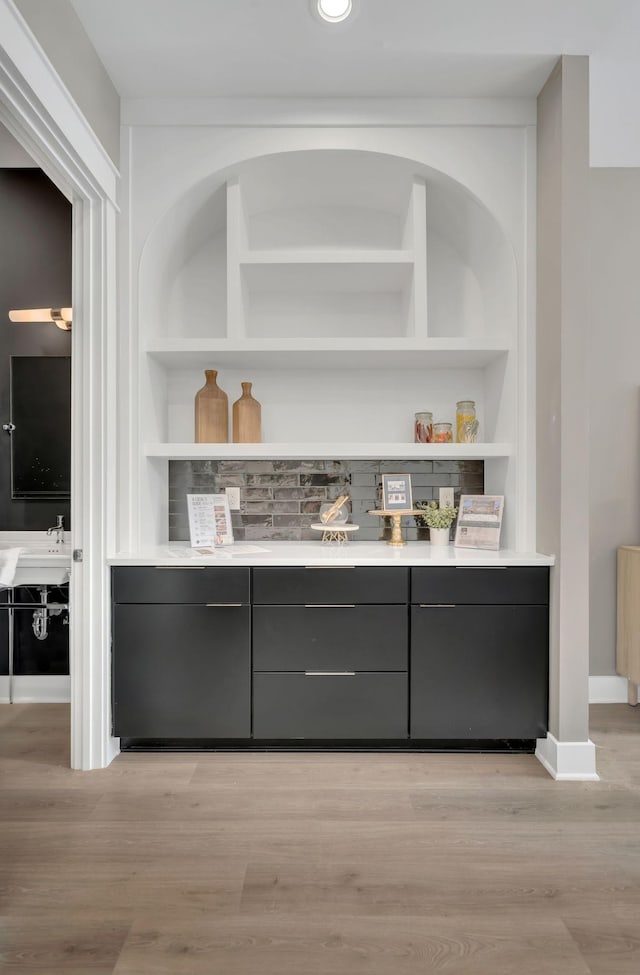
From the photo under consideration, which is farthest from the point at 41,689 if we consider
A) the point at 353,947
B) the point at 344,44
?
the point at 344,44

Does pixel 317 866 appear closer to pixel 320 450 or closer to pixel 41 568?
pixel 320 450

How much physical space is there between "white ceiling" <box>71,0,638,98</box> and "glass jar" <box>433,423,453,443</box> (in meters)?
1.45

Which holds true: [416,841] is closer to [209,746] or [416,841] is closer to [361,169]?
[209,746]

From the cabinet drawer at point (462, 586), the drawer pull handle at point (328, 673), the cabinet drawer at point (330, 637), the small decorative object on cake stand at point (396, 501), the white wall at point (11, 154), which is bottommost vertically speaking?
the drawer pull handle at point (328, 673)

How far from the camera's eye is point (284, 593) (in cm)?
243

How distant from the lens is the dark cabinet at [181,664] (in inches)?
95.5

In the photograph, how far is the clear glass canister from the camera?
2.83 meters

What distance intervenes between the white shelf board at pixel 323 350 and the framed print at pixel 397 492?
57 cm

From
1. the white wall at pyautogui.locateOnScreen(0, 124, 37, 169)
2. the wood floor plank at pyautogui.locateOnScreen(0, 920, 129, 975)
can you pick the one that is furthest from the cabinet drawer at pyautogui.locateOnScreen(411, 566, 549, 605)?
the white wall at pyautogui.locateOnScreen(0, 124, 37, 169)

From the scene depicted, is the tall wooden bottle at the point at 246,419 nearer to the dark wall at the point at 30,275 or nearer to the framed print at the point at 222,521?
the framed print at the point at 222,521

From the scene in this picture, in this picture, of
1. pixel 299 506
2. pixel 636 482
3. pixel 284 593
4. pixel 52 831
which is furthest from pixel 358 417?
pixel 52 831

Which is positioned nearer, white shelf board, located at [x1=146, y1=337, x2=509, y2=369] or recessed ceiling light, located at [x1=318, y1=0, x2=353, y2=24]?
recessed ceiling light, located at [x1=318, y1=0, x2=353, y2=24]

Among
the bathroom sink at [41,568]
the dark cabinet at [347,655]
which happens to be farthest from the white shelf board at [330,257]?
the bathroom sink at [41,568]

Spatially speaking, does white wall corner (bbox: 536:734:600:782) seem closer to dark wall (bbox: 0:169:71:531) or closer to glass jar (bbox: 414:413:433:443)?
glass jar (bbox: 414:413:433:443)
